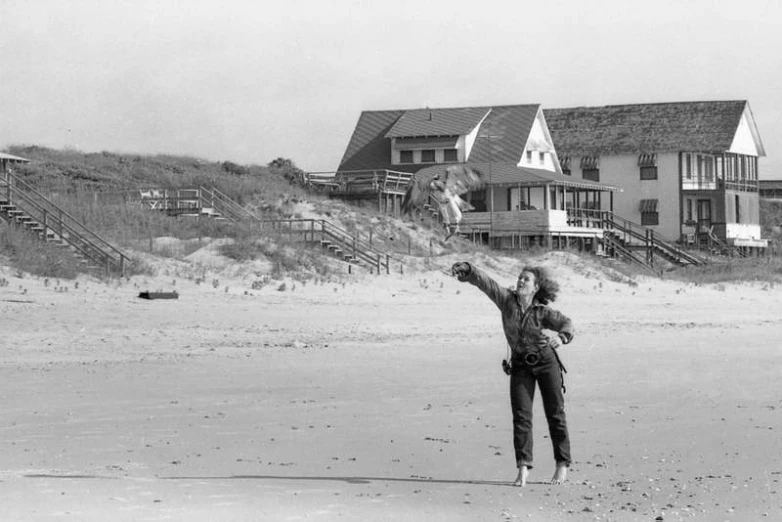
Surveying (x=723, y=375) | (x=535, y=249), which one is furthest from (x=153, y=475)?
(x=535, y=249)

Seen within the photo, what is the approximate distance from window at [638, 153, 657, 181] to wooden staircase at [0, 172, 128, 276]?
123 ft

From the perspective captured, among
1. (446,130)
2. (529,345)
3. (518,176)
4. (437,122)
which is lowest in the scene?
(529,345)

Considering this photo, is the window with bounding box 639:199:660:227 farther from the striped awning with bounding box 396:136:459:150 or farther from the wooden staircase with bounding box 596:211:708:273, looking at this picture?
the striped awning with bounding box 396:136:459:150

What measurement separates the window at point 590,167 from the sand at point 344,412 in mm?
40562

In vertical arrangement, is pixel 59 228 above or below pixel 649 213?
below

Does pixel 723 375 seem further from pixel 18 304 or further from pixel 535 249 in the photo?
pixel 535 249

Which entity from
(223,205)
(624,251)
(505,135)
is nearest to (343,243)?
(223,205)

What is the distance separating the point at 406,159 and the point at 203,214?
2257 cm

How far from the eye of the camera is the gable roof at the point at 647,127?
67688 mm

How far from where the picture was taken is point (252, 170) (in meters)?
63.9

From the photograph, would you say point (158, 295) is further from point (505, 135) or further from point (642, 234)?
point (642, 234)

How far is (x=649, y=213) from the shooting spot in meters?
68.0

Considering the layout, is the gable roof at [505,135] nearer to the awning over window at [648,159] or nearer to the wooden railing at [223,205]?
the awning over window at [648,159]

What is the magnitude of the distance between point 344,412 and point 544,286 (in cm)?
464
